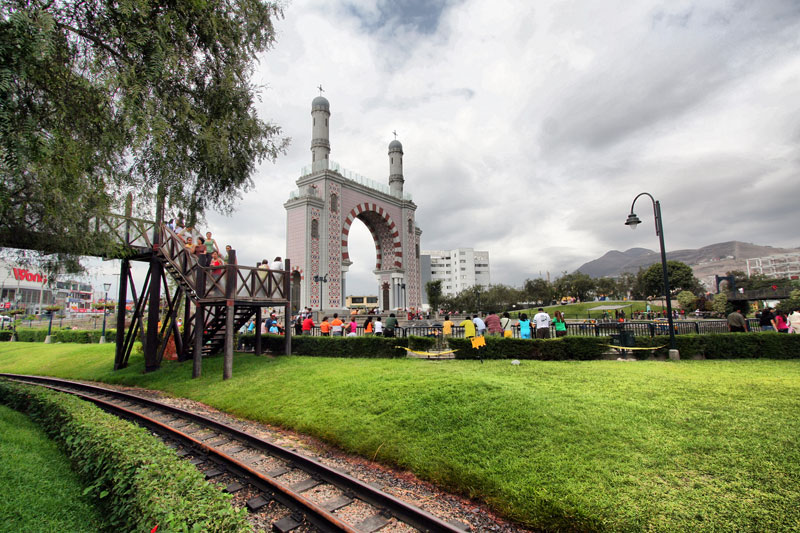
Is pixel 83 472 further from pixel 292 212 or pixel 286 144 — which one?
pixel 292 212

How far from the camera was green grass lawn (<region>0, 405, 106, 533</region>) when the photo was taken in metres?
4.18

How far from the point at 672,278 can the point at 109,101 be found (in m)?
71.6

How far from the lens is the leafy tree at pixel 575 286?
226 ft

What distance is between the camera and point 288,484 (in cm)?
525

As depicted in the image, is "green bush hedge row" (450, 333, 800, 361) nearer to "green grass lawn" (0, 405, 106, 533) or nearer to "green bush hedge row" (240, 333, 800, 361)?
"green bush hedge row" (240, 333, 800, 361)

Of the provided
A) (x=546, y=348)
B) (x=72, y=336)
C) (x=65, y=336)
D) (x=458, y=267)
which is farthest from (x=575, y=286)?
(x=65, y=336)

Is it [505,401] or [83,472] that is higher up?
[505,401]

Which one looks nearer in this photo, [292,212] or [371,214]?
[292,212]

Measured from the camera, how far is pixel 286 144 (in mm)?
10164

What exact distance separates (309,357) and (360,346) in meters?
1.88

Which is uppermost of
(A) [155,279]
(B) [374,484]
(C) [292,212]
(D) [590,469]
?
(C) [292,212]

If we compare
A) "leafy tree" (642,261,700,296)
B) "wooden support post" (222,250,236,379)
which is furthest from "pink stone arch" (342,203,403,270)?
"leafy tree" (642,261,700,296)

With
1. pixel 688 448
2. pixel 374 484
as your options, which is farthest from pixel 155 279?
pixel 688 448

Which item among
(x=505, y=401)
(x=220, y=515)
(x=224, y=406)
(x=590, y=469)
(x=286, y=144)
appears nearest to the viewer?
(x=220, y=515)
